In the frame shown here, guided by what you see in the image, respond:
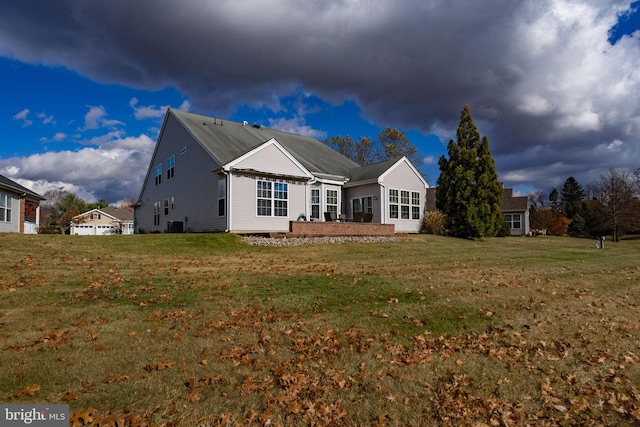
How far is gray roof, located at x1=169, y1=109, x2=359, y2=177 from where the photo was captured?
20.8 metres

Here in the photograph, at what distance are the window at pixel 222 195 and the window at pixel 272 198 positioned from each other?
5.17 feet

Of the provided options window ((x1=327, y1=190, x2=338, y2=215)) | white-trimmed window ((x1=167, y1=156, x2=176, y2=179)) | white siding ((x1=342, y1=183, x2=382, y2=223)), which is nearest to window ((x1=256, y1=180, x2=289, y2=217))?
window ((x1=327, y1=190, x2=338, y2=215))

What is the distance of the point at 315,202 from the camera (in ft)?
74.6

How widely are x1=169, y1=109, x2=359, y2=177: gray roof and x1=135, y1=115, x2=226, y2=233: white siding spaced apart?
1.72 ft

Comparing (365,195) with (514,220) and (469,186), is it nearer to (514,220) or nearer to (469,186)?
(469,186)

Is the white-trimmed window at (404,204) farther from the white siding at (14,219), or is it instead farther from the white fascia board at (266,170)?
the white siding at (14,219)

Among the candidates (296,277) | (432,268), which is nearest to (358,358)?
(296,277)

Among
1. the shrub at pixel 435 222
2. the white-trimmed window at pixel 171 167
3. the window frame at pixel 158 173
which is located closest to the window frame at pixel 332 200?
the shrub at pixel 435 222

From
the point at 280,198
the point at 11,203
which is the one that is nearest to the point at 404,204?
the point at 280,198

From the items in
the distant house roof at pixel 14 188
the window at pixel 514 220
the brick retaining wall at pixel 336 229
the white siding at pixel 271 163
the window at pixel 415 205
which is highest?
the white siding at pixel 271 163

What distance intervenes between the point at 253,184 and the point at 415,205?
36.6ft

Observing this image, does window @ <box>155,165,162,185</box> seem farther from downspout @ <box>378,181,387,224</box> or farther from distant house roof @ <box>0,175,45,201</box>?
downspout @ <box>378,181,387,224</box>

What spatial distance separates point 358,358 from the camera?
Answer: 4922mm

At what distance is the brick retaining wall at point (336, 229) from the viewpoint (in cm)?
1744
